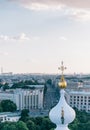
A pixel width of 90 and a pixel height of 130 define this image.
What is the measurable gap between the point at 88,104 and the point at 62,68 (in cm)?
5180

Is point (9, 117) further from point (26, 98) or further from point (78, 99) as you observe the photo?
point (78, 99)

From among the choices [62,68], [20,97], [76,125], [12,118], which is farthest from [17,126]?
[20,97]

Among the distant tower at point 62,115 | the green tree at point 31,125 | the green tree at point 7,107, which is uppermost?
the distant tower at point 62,115

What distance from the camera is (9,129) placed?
1151 inches

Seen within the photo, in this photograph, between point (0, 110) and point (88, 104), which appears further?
point (88, 104)

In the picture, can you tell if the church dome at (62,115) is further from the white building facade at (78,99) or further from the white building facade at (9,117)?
the white building facade at (78,99)

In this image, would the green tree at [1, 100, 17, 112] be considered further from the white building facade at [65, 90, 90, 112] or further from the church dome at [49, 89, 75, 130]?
the church dome at [49, 89, 75, 130]

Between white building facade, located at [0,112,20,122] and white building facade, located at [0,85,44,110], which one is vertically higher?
white building facade, located at [0,85,44,110]

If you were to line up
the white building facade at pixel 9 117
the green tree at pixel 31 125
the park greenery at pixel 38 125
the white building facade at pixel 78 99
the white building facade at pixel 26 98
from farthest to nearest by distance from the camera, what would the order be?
the white building facade at pixel 78 99
the white building facade at pixel 26 98
the white building facade at pixel 9 117
the green tree at pixel 31 125
the park greenery at pixel 38 125

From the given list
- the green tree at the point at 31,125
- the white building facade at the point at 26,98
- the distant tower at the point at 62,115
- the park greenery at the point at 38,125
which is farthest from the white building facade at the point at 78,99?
the distant tower at the point at 62,115

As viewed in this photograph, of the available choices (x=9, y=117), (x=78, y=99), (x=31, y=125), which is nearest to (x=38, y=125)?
(x=31, y=125)

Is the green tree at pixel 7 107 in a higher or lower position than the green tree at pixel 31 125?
higher

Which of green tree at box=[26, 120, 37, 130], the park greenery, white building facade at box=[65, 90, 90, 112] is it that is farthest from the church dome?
white building facade at box=[65, 90, 90, 112]

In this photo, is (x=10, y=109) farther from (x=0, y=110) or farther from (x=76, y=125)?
(x=76, y=125)
